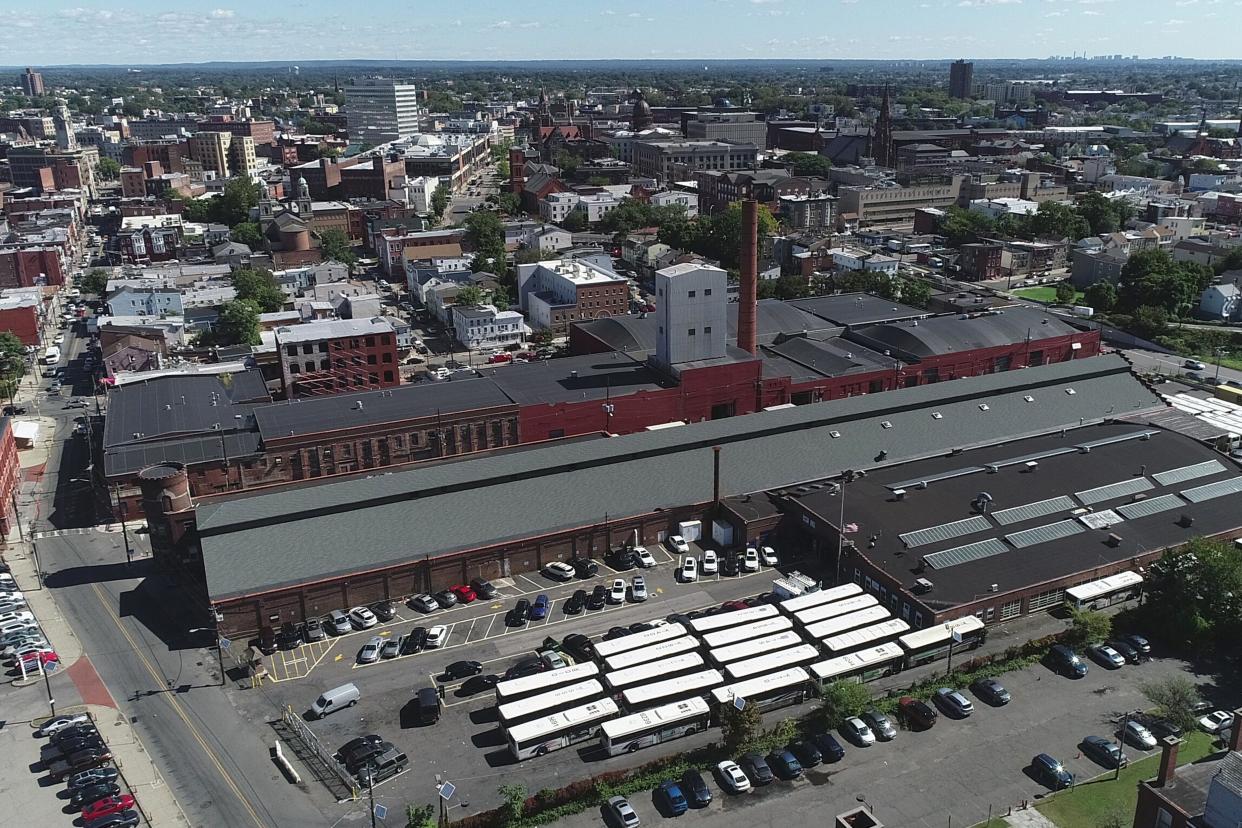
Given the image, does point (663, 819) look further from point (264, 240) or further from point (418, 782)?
point (264, 240)

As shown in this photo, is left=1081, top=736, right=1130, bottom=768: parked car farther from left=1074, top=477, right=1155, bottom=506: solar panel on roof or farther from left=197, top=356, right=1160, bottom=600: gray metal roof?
left=197, top=356, right=1160, bottom=600: gray metal roof

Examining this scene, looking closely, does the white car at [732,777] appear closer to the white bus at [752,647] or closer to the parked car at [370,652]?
the white bus at [752,647]

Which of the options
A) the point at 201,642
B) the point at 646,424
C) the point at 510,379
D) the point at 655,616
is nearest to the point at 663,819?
the point at 655,616

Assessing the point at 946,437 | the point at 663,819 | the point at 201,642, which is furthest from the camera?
the point at 946,437

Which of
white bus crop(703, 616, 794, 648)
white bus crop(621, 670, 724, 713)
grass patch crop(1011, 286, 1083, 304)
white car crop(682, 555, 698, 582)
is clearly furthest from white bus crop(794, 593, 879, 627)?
grass patch crop(1011, 286, 1083, 304)

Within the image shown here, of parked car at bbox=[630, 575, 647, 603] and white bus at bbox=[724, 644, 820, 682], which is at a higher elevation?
white bus at bbox=[724, 644, 820, 682]
